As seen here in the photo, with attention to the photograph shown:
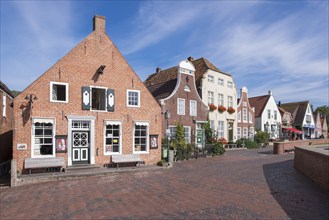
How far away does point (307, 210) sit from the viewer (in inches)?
301

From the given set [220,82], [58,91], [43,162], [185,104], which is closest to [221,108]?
[220,82]

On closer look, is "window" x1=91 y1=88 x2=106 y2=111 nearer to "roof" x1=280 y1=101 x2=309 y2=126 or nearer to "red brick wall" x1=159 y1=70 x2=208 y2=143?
"red brick wall" x1=159 y1=70 x2=208 y2=143

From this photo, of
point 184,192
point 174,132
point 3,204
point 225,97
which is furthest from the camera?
point 225,97

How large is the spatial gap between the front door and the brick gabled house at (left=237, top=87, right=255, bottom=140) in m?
23.1

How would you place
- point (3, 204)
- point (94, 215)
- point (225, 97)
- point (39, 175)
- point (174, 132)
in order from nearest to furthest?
point (94, 215)
point (3, 204)
point (39, 175)
point (174, 132)
point (225, 97)

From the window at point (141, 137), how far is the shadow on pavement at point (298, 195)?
8.03 meters

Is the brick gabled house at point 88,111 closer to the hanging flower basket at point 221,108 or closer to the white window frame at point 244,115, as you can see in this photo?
the hanging flower basket at point 221,108

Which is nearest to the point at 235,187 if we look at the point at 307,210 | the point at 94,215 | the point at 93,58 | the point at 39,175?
the point at 307,210

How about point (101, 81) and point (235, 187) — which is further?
point (101, 81)

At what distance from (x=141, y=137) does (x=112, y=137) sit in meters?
2.17

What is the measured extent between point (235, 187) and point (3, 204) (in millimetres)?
8775

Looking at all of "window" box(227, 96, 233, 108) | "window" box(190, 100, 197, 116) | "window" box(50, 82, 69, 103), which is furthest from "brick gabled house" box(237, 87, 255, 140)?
"window" box(50, 82, 69, 103)

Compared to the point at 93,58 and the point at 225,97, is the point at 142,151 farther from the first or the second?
the point at 225,97

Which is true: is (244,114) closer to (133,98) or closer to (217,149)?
(217,149)
